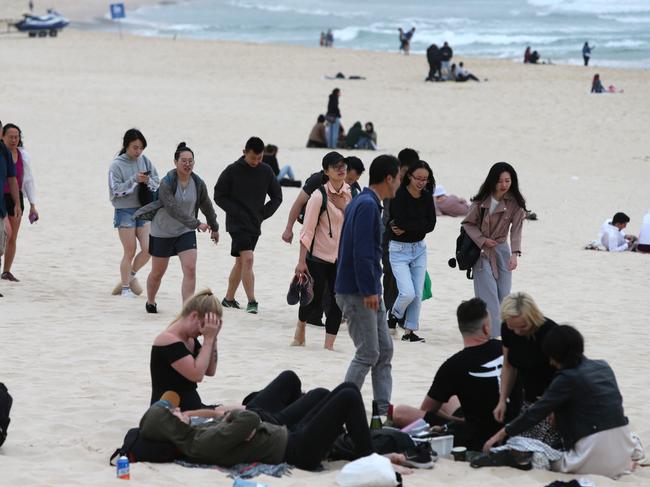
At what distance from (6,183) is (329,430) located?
19.2ft

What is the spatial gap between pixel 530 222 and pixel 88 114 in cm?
1489

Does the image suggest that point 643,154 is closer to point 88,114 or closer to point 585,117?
point 585,117

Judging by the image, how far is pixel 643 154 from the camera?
87.0 ft

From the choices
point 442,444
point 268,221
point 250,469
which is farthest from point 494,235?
point 268,221

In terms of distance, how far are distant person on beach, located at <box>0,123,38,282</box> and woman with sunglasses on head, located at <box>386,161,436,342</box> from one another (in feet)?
11.8

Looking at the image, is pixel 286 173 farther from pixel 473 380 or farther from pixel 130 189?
pixel 473 380

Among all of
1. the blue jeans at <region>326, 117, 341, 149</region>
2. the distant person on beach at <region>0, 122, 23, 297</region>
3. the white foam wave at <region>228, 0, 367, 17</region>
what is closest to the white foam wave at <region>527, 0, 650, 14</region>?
the white foam wave at <region>228, 0, 367, 17</region>

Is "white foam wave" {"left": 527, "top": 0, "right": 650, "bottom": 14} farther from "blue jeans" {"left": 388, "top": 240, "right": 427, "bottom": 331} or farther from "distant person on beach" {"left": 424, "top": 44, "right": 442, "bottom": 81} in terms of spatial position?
"blue jeans" {"left": 388, "top": 240, "right": 427, "bottom": 331}

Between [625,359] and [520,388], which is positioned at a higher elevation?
[520,388]

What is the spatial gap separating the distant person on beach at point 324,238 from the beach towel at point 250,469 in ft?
10.8

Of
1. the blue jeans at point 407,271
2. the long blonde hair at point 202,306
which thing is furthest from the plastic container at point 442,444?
the blue jeans at point 407,271

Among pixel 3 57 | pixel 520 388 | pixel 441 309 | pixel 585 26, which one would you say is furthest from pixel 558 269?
pixel 585 26

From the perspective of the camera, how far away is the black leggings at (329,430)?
592 cm

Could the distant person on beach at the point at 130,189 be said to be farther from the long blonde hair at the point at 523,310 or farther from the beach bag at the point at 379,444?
the long blonde hair at the point at 523,310
